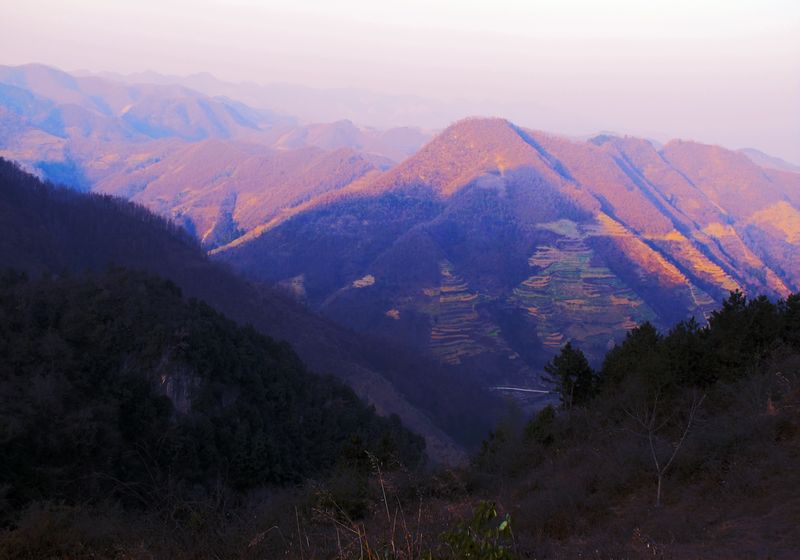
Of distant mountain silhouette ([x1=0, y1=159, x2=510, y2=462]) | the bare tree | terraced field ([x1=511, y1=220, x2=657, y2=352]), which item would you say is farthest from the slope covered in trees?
terraced field ([x1=511, y1=220, x2=657, y2=352])

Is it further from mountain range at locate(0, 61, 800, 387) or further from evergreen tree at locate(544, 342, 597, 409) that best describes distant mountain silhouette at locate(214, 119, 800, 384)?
evergreen tree at locate(544, 342, 597, 409)

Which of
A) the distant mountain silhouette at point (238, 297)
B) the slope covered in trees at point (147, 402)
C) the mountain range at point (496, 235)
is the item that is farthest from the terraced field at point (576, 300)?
the slope covered in trees at point (147, 402)

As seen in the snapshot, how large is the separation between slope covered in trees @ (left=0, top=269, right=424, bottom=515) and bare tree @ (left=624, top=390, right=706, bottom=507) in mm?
6188

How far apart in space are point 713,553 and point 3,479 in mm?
12256

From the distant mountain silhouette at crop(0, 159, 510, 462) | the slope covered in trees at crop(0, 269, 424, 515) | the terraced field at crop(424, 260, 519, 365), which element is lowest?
the terraced field at crop(424, 260, 519, 365)

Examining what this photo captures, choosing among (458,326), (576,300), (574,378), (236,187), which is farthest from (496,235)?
(574,378)

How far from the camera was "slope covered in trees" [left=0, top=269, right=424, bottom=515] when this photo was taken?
14.5 metres

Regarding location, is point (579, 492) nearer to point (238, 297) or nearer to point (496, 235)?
point (238, 297)

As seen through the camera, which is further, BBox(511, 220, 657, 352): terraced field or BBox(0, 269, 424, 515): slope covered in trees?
BBox(511, 220, 657, 352): terraced field

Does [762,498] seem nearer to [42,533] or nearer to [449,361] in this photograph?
[42,533]

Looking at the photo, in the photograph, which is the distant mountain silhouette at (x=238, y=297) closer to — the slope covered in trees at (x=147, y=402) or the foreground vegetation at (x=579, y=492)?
the slope covered in trees at (x=147, y=402)

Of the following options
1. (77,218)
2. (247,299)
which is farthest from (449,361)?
(77,218)

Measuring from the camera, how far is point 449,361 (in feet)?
225

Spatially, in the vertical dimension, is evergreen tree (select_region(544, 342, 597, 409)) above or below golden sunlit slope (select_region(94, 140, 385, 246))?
above
